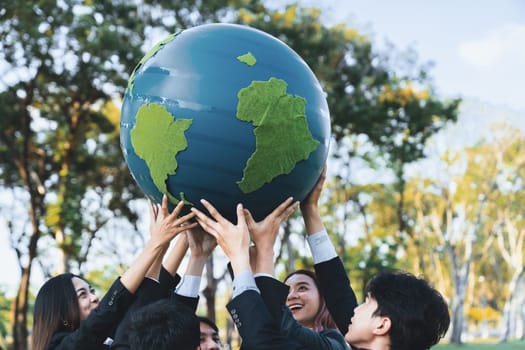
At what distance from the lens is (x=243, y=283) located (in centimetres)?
246

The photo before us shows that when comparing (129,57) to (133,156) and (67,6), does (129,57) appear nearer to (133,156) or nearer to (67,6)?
(67,6)

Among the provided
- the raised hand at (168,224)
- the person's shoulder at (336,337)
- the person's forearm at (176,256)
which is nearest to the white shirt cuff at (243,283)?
the person's shoulder at (336,337)

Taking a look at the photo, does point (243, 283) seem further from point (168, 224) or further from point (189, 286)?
point (189, 286)

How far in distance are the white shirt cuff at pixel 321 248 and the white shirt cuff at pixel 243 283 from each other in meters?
0.73

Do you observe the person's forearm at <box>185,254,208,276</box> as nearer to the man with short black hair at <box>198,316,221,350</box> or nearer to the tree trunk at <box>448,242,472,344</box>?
the man with short black hair at <box>198,316,221,350</box>

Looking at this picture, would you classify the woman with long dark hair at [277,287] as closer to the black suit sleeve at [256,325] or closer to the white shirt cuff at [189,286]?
the black suit sleeve at [256,325]

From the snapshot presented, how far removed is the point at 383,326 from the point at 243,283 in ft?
1.98

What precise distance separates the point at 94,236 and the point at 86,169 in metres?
1.87

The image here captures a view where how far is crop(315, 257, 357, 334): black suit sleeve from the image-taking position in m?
3.03

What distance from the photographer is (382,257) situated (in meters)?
21.5

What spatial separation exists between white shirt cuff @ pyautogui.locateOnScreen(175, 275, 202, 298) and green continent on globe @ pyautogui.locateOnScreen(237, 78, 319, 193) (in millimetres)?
641

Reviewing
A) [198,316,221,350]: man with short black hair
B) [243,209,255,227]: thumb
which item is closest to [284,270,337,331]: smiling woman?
[198,316,221,350]: man with short black hair

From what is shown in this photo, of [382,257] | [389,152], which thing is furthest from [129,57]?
[382,257]

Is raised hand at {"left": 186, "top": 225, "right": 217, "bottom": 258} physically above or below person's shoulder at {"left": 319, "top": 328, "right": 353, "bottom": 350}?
above
